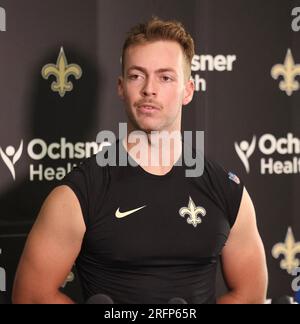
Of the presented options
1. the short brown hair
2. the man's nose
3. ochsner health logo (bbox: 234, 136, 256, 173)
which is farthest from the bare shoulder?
ochsner health logo (bbox: 234, 136, 256, 173)

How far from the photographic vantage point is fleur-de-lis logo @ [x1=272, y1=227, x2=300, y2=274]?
6.66 feet

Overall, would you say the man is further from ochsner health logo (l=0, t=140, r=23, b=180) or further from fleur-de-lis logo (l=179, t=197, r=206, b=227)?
ochsner health logo (l=0, t=140, r=23, b=180)

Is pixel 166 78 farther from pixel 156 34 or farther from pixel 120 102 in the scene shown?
pixel 120 102

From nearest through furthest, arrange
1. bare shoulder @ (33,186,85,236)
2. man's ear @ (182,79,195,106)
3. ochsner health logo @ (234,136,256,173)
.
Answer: bare shoulder @ (33,186,85,236), man's ear @ (182,79,195,106), ochsner health logo @ (234,136,256,173)

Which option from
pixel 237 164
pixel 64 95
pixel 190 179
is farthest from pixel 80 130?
pixel 237 164

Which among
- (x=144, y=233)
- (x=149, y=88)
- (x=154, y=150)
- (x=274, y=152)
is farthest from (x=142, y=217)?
(x=274, y=152)

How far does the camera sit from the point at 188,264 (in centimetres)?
162

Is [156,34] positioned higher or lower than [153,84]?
higher

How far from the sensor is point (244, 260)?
1740 mm

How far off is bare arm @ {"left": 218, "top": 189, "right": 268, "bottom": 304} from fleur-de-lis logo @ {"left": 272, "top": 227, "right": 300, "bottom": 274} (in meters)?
0.27

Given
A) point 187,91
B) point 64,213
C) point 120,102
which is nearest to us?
point 64,213

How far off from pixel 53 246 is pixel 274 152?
0.79 m

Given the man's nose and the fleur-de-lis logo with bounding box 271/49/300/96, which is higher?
the fleur-de-lis logo with bounding box 271/49/300/96
